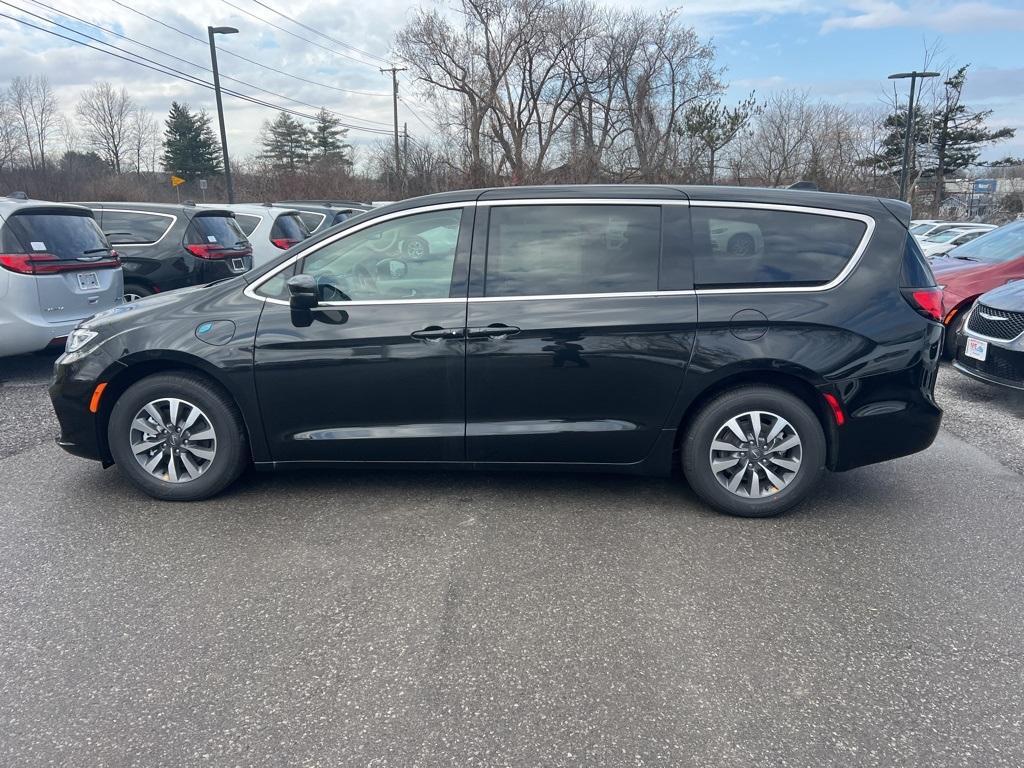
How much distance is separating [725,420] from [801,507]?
2.60 feet

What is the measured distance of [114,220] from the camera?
957 centimetres

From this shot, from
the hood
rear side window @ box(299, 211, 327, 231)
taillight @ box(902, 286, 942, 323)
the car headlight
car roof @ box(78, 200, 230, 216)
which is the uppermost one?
car roof @ box(78, 200, 230, 216)

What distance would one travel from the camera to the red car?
28.0 feet

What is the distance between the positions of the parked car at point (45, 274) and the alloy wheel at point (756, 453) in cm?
618

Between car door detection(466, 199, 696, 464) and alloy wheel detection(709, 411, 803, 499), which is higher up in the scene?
car door detection(466, 199, 696, 464)

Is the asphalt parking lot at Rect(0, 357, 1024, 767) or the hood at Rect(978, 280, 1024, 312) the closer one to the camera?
the asphalt parking lot at Rect(0, 357, 1024, 767)

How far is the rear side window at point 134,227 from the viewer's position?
9.49 meters

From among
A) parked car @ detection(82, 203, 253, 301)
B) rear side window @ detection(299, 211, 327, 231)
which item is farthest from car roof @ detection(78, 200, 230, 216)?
rear side window @ detection(299, 211, 327, 231)

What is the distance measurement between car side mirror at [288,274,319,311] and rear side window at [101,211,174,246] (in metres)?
6.33

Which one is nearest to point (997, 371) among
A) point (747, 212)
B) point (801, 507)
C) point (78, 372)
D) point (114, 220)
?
point (801, 507)

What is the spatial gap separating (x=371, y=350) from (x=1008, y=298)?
581 centimetres

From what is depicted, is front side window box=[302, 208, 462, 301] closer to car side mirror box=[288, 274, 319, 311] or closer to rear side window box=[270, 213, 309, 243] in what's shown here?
car side mirror box=[288, 274, 319, 311]

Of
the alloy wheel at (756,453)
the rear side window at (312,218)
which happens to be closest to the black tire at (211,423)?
the alloy wheel at (756,453)

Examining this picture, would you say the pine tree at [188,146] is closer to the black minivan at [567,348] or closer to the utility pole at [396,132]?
the utility pole at [396,132]
